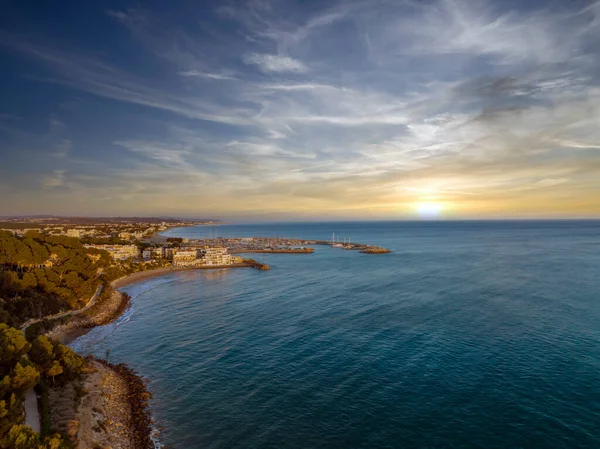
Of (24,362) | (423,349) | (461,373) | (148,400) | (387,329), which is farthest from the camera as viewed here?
(387,329)

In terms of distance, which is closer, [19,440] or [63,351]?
[19,440]

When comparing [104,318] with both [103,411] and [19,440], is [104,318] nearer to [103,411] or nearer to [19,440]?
[103,411]

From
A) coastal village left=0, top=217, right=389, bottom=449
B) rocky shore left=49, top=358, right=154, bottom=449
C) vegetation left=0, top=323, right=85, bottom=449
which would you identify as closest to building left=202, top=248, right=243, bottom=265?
coastal village left=0, top=217, right=389, bottom=449

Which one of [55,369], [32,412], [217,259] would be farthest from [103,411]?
[217,259]

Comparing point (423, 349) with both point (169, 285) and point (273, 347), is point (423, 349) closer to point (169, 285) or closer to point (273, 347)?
point (273, 347)

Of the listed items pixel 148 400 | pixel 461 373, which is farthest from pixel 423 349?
pixel 148 400

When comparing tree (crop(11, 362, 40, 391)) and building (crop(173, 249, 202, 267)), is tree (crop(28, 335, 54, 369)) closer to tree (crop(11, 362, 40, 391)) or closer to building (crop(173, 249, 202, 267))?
tree (crop(11, 362, 40, 391))
